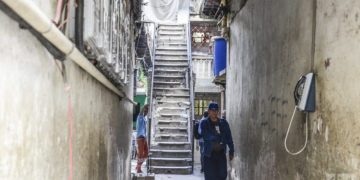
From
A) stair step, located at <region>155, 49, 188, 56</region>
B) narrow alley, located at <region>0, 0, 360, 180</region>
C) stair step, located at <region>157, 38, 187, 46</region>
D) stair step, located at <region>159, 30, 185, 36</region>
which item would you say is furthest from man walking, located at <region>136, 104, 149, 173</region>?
stair step, located at <region>159, 30, 185, 36</region>

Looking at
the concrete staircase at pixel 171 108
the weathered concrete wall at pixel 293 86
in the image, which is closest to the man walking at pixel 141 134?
the concrete staircase at pixel 171 108

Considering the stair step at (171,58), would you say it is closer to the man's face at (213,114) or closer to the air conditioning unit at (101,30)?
the man's face at (213,114)

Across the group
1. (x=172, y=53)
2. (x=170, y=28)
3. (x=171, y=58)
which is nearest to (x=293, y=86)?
(x=171, y=58)

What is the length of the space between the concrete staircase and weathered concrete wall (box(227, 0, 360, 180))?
233 inches

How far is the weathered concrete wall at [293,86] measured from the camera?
3471mm

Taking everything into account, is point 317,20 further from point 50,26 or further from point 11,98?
point 11,98

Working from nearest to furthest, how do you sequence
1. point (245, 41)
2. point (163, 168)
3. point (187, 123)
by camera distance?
point (245, 41) < point (163, 168) < point (187, 123)

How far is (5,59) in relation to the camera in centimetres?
190

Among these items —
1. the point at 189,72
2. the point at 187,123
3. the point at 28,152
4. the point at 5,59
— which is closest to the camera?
the point at 5,59

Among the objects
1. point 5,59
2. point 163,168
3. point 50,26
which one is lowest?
point 163,168

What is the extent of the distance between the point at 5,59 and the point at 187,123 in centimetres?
1479

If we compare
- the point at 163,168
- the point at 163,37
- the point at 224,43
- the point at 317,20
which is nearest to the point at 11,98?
the point at 317,20

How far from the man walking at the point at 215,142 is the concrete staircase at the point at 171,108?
6.51 meters

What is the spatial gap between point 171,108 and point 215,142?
365 inches
